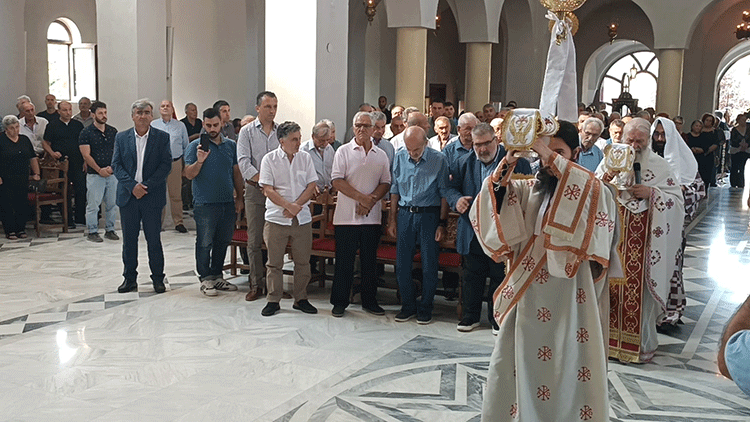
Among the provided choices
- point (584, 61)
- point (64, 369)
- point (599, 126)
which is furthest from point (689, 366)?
point (584, 61)

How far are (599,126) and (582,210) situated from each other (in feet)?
11.5

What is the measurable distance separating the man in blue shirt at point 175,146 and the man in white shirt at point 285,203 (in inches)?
163

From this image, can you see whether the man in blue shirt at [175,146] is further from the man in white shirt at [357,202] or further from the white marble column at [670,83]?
the white marble column at [670,83]

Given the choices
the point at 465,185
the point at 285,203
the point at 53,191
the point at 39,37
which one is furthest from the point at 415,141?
the point at 39,37

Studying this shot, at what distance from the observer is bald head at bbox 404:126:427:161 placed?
6.18 metres

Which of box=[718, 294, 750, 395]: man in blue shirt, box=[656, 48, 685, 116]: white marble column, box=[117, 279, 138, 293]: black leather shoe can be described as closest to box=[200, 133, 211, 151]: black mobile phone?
box=[117, 279, 138, 293]: black leather shoe

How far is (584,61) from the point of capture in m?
25.0

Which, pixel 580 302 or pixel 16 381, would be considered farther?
pixel 16 381

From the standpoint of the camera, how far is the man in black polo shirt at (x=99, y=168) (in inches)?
375

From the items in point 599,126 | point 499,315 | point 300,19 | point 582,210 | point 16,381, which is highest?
point 300,19

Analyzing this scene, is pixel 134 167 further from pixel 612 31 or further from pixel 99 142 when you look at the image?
pixel 612 31

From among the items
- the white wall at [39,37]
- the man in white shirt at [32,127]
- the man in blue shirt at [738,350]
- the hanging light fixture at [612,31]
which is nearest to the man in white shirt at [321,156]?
the man in white shirt at [32,127]

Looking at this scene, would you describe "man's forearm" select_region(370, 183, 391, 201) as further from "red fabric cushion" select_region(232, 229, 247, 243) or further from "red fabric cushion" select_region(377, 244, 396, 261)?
"red fabric cushion" select_region(232, 229, 247, 243)

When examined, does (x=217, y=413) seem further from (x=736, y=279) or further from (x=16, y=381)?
(x=736, y=279)
